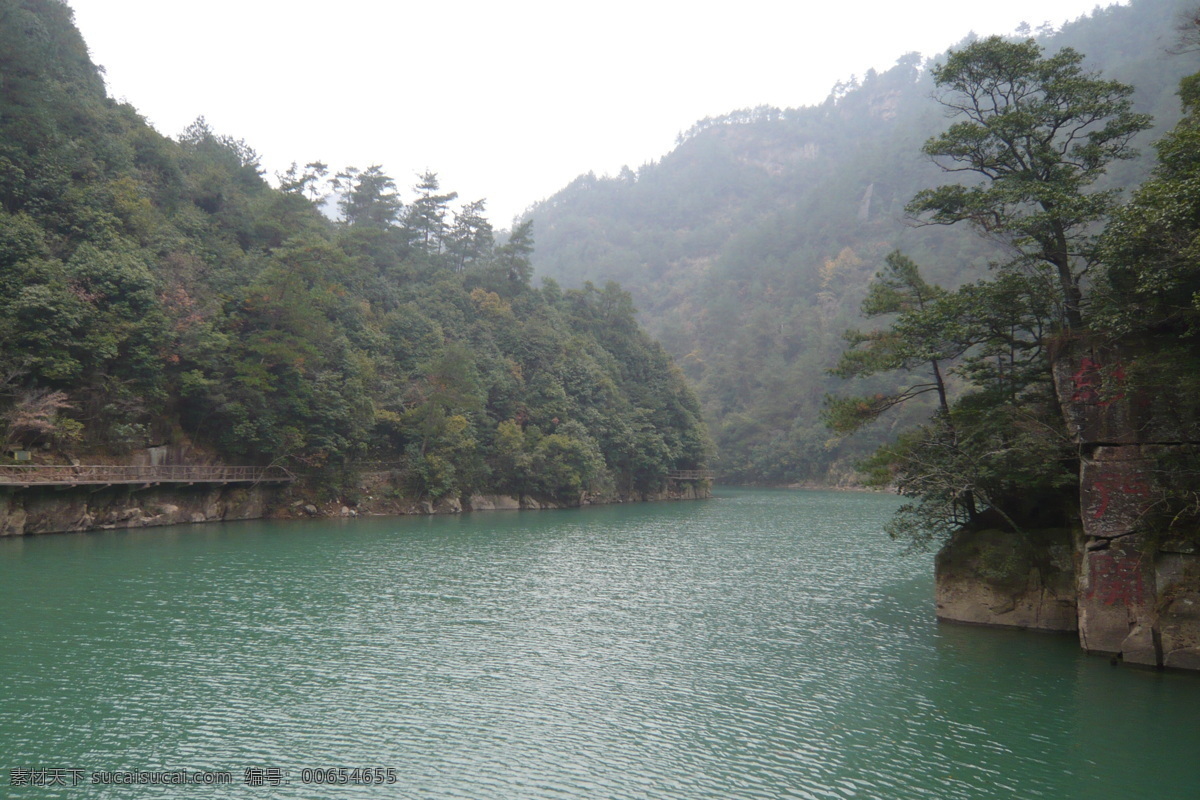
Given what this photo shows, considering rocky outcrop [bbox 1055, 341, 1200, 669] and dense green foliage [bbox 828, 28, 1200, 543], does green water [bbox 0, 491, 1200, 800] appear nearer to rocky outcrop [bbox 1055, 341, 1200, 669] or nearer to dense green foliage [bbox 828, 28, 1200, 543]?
rocky outcrop [bbox 1055, 341, 1200, 669]

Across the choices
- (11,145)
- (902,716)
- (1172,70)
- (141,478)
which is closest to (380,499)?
(141,478)

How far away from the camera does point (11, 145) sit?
3127 cm

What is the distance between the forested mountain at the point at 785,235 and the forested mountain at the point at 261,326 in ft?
81.1

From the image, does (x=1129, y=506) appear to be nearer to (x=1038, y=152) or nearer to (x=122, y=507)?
(x=1038, y=152)

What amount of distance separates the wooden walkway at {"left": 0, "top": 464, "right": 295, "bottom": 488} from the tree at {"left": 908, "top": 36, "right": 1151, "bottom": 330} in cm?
3089

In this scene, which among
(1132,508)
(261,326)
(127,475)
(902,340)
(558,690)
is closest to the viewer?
(558,690)

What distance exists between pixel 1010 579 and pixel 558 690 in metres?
10.3

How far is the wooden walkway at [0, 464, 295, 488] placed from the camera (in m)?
27.0

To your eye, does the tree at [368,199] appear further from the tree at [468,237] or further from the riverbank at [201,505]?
the riverbank at [201,505]

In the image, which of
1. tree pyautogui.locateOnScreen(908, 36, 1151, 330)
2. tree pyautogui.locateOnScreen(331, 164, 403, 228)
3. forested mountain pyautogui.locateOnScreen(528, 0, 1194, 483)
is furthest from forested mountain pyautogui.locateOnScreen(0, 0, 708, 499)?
tree pyautogui.locateOnScreen(908, 36, 1151, 330)

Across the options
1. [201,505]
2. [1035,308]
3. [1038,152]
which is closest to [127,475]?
[201,505]

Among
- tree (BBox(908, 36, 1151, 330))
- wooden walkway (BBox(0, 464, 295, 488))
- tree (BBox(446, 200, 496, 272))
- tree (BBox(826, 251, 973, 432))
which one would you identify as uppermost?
tree (BBox(446, 200, 496, 272))

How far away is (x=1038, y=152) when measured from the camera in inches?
643

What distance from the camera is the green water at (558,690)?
9.25 metres
